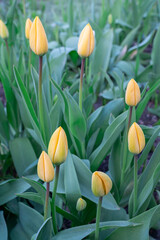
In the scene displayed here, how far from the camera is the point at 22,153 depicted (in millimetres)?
1180

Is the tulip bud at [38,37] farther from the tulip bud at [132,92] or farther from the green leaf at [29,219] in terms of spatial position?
the green leaf at [29,219]

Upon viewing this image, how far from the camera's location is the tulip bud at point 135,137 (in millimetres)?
713

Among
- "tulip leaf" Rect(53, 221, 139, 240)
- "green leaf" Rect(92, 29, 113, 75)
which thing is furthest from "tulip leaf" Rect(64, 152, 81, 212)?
"green leaf" Rect(92, 29, 113, 75)

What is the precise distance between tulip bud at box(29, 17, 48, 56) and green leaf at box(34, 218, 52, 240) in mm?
405

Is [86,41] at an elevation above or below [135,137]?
above

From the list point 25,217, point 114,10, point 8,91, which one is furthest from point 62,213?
point 114,10

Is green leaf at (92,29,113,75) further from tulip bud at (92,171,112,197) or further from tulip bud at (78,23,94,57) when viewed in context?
tulip bud at (92,171,112,197)

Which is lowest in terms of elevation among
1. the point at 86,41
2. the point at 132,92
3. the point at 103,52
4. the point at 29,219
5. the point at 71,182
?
the point at 29,219

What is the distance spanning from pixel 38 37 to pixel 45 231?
0.46m

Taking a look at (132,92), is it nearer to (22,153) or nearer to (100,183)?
(100,183)

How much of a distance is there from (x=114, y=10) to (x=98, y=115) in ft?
4.66

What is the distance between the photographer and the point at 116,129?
36.5 inches

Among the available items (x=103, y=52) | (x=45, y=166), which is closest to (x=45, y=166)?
(x=45, y=166)

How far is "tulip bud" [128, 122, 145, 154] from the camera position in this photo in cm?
71
